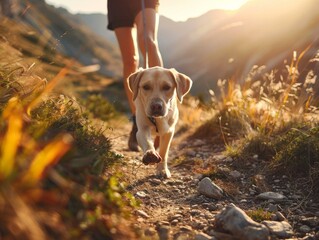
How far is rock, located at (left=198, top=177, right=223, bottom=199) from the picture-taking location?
2.72 meters

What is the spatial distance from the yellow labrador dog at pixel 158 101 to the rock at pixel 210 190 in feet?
1.99

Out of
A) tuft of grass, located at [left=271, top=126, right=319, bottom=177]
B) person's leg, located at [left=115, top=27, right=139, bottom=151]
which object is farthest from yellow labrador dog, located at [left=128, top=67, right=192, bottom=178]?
tuft of grass, located at [left=271, top=126, right=319, bottom=177]

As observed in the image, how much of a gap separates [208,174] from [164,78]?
1074mm

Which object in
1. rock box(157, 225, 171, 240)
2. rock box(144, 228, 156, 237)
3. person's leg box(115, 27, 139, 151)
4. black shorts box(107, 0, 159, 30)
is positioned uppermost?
black shorts box(107, 0, 159, 30)

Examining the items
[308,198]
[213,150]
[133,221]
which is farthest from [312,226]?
[213,150]

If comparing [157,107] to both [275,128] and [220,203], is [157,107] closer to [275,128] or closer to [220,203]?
[220,203]

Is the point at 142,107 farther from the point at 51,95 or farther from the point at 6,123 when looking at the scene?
the point at 6,123

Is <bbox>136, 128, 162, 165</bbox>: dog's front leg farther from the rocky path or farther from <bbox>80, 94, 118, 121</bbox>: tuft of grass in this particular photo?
<bbox>80, 94, 118, 121</bbox>: tuft of grass

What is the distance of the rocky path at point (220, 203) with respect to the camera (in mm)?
1931

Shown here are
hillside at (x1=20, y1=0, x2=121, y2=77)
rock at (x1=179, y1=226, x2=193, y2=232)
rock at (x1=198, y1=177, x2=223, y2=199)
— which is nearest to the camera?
rock at (x1=179, y1=226, x2=193, y2=232)

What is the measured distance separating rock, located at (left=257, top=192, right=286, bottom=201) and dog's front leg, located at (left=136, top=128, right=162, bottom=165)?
85 centimetres

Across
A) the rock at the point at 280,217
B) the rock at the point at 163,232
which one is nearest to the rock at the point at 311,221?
the rock at the point at 280,217

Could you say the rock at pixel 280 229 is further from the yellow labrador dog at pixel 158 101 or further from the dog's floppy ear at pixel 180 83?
the dog's floppy ear at pixel 180 83

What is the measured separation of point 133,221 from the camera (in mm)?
2006
